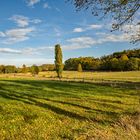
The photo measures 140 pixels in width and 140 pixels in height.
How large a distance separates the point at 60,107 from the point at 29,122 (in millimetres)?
5815

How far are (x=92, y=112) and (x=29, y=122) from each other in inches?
203

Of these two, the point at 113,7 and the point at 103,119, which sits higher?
the point at 113,7

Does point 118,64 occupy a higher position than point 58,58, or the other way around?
point 58,58

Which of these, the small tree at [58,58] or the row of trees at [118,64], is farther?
the row of trees at [118,64]

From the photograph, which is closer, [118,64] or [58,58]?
[58,58]

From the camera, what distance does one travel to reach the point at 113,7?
14.0 metres

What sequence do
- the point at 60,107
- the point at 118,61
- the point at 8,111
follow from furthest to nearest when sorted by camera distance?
the point at 118,61 < the point at 60,107 < the point at 8,111

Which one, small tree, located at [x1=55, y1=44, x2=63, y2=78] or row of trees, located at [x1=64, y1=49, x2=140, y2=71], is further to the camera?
row of trees, located at [x1=64, y1=49, x2=140, y2=71]

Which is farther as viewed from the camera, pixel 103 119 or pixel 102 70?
pixel 102 70

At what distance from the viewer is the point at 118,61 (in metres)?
144

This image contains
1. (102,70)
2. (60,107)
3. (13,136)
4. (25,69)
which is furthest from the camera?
(25,69)

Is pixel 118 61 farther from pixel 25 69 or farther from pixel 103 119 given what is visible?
pixel 103 119

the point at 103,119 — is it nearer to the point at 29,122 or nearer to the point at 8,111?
the point at 29,122

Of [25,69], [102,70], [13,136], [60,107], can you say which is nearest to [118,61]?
[102,70]
